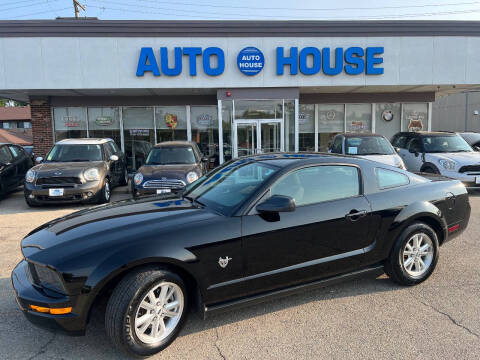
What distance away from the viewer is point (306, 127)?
15875 mm

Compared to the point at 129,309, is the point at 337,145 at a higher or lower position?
higher

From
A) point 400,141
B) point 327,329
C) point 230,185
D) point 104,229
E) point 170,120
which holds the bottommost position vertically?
point 327,329

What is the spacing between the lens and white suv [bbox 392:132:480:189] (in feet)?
29.5

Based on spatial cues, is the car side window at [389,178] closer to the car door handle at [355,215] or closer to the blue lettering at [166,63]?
the car door handle at [355,215]

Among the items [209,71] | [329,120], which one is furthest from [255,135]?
[329,120]

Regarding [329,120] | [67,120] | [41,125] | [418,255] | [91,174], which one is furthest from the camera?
[329,120]

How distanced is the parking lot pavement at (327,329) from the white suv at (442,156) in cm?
601

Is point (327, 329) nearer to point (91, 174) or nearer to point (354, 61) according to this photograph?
point (91, 174)

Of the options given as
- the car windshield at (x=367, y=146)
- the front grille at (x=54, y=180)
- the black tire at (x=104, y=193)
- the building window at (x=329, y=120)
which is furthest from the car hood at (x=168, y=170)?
the building window at (x=329, y=120)

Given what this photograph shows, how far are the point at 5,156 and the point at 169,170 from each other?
16.6 ft

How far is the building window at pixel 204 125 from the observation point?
49.2ft

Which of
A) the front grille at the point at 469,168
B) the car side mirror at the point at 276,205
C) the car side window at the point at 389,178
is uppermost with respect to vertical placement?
the car side window at the point at 389,178

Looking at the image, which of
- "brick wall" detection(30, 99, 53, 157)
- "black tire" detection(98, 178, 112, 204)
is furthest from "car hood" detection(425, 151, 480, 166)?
"brick wall" detection(30, 99, 53, 157)

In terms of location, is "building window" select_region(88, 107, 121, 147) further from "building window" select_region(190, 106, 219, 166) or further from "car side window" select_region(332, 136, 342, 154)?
"car side window" select_region(332, 136, 342, 154)
